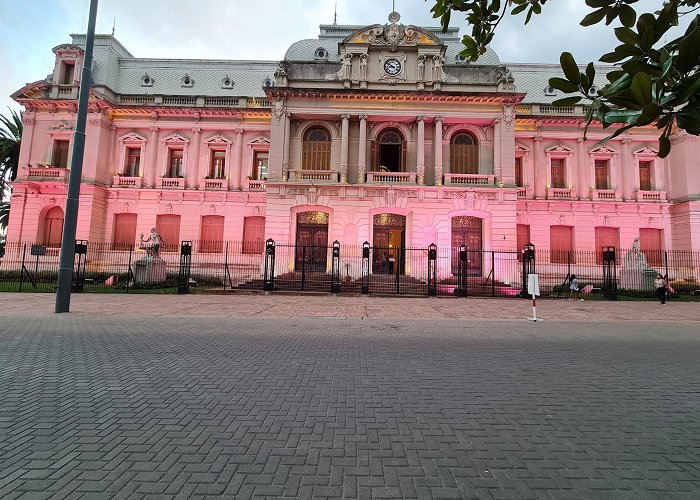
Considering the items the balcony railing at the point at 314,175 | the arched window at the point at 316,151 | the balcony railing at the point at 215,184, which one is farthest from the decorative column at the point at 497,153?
the balcony railing at the point at 215,184

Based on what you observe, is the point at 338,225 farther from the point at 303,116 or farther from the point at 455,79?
the point at 455,79

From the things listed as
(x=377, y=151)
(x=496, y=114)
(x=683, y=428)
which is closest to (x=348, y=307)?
(x=683, y=428)

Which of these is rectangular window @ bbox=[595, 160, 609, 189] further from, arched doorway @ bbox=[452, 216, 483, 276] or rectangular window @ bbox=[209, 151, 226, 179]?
rectangular window @ bbox=[209, 151, 226, 179]

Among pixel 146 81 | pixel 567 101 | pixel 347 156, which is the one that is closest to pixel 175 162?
pixel 146 81

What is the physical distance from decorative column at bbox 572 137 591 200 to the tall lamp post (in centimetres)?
3218

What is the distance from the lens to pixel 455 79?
2566 centimetres

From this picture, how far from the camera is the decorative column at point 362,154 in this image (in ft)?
81.7

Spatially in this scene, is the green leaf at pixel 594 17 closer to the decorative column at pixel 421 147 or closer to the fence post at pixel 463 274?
the fence post at pixel 463 274

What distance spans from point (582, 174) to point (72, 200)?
33.4 metres

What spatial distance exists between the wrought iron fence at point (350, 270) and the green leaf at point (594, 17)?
1690 centimetres

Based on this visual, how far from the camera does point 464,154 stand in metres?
26.4

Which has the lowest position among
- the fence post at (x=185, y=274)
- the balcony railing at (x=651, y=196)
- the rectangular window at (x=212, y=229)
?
the fence post at (x=185, y=274)

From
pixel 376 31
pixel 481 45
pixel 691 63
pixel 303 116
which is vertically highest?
pixel 376 31

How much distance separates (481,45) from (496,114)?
2402 centimetres
